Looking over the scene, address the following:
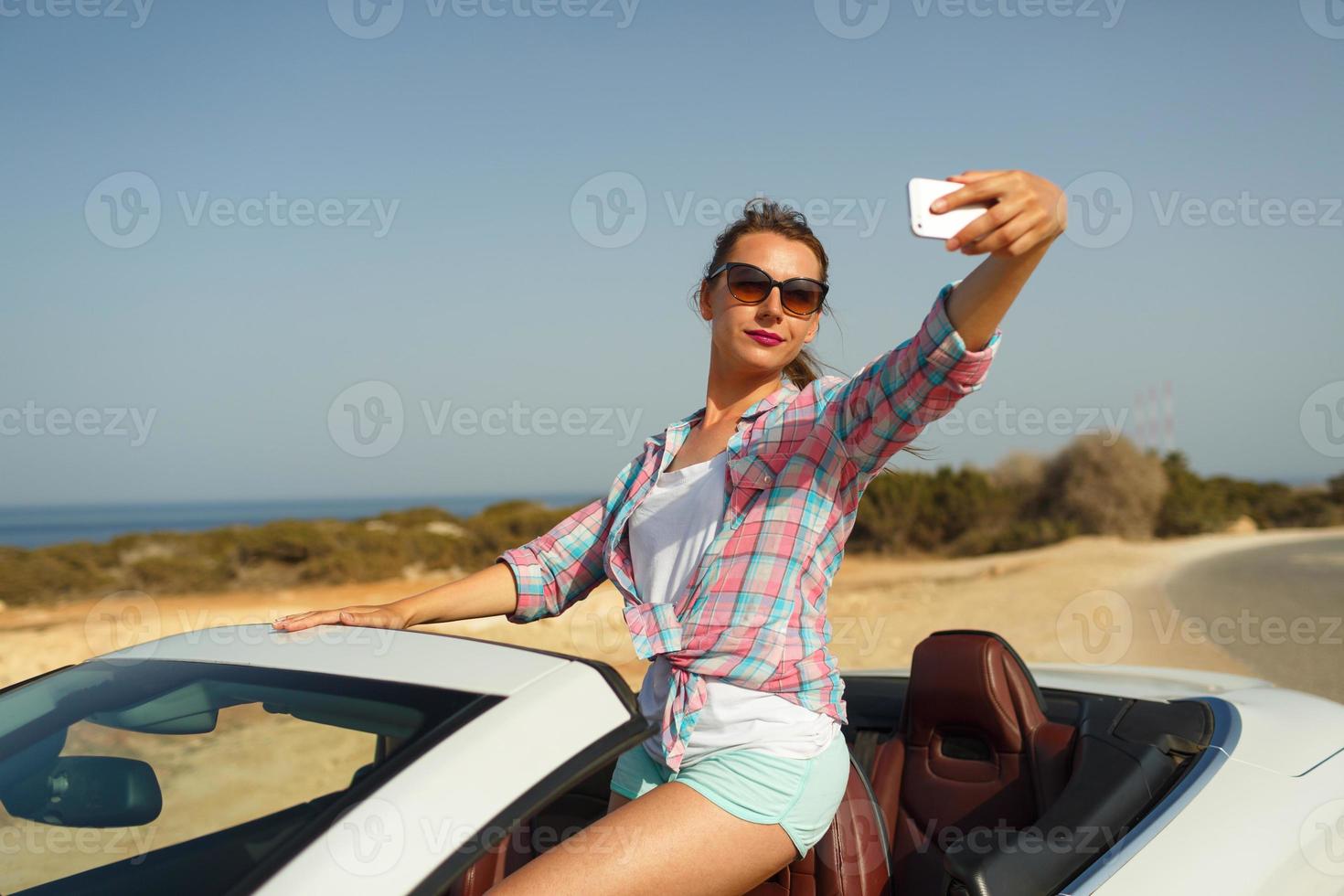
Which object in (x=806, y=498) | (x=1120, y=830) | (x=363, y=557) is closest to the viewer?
(x=806, y=498)

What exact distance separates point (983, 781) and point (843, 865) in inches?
39.7

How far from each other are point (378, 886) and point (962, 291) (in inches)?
46.4

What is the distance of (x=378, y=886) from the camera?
1.24 meters

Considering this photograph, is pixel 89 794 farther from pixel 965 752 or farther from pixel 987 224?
pixel 965 752

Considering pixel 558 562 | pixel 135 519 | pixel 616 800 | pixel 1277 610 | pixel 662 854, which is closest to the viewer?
pixel 662 854

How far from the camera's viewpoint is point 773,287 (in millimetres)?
2072

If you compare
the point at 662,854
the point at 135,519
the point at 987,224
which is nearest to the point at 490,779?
the point at 662,854

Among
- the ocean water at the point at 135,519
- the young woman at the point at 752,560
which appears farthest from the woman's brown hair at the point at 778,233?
the ocean water at the point at 135,519

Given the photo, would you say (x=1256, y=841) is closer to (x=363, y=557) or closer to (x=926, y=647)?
(x=926, y=647)

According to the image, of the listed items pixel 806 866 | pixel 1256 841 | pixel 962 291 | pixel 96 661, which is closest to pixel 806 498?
pixel 962 291

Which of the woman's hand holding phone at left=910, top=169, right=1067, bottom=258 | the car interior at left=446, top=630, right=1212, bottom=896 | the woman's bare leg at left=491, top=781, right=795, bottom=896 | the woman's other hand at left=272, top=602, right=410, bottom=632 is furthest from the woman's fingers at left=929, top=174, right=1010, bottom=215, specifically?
the woman's other hand at left=272, top=602, right=410, bottom=632

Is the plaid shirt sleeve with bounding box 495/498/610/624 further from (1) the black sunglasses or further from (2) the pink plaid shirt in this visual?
(1) the black sunglasses

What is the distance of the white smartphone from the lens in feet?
4.42

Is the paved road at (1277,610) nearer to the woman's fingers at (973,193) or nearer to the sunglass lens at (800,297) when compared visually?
the sunglass lens at (800,297)
